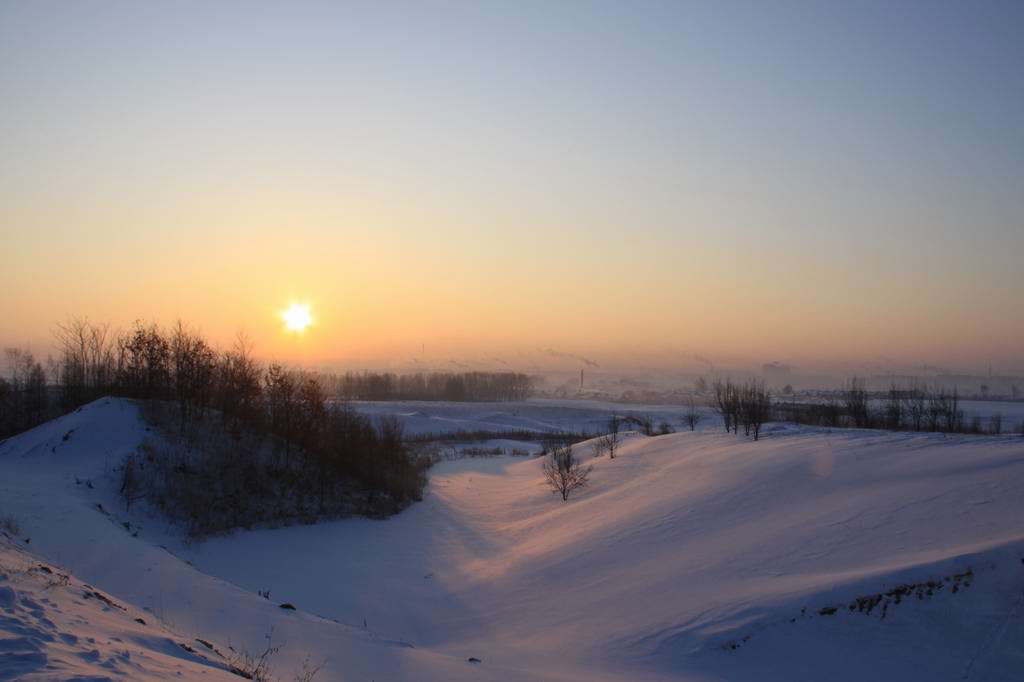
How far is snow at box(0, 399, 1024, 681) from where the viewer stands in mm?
9266

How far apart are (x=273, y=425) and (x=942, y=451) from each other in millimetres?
23697

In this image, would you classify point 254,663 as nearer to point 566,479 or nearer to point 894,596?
point 894,596

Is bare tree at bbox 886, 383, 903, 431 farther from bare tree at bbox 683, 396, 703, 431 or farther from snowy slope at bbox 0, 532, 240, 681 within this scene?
snowy slope at bbox 0, 532, 240, 681

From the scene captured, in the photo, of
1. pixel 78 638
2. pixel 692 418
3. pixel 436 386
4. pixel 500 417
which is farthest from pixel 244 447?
pixel 436 386

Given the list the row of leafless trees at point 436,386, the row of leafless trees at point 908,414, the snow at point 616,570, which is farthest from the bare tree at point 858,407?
the row of leafless trees at point 436,386

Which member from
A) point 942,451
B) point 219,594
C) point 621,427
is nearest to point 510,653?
point 219,594

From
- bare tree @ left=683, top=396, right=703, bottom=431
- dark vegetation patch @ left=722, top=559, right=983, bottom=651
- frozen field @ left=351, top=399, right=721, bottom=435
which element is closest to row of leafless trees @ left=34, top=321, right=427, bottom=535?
dark vegetation patch @ left=722, top=559, right=983, bottom=651

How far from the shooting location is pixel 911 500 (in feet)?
44.5

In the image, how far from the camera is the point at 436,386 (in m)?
127

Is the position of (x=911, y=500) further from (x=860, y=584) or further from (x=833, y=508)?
(x=860, y=584)

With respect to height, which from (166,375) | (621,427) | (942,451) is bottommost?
(621,427)

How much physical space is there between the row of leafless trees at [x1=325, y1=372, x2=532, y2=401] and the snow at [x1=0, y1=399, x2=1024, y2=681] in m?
90.6

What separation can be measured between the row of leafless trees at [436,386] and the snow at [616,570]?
9060cm

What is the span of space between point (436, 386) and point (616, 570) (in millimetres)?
112498
